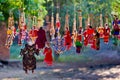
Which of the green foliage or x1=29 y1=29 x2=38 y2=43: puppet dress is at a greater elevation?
the green foliage

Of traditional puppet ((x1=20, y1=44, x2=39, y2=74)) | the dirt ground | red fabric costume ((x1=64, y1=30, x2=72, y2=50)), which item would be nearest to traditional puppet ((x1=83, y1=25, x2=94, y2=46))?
red fabric costume ((x1=64, y1=30, x2=72, y2=50))

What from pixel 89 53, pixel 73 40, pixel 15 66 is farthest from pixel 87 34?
pixel 89 53

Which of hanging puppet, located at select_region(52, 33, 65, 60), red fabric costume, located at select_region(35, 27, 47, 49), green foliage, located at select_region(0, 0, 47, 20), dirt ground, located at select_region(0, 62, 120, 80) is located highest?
green foliage, located at select_region(0, 0, 47, 20)

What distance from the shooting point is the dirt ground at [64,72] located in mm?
10695

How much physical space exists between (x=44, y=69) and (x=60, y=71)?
615mm

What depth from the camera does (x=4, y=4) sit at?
34.2 feet

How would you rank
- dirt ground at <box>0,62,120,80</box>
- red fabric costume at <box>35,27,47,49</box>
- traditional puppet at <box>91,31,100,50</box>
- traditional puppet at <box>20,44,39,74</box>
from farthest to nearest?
dirt ground at <box>0,62,120,80</box>
traditional puppet at <box>91,31,100,50</box>
red fabric costume at <box>35,27,47,49</box>
traditional puppet at <box>20,44,39,74</box>

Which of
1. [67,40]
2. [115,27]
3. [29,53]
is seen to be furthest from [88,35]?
[29,53]

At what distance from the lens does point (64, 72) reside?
38.8ft

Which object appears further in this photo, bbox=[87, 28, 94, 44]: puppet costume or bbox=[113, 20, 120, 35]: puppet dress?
bbox=[113, 20, 120, 35]: puppet dress

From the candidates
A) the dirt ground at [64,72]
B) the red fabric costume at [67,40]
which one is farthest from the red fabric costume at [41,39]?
the dirt ground at [64,72]

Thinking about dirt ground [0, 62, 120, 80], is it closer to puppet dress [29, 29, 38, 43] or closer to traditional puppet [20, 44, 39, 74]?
puppet dress [29, 29, 38, 43]

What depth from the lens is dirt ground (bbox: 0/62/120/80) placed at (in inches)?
421

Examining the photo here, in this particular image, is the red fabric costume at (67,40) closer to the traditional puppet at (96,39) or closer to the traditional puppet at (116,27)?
the traditional puppet at (96,39)
